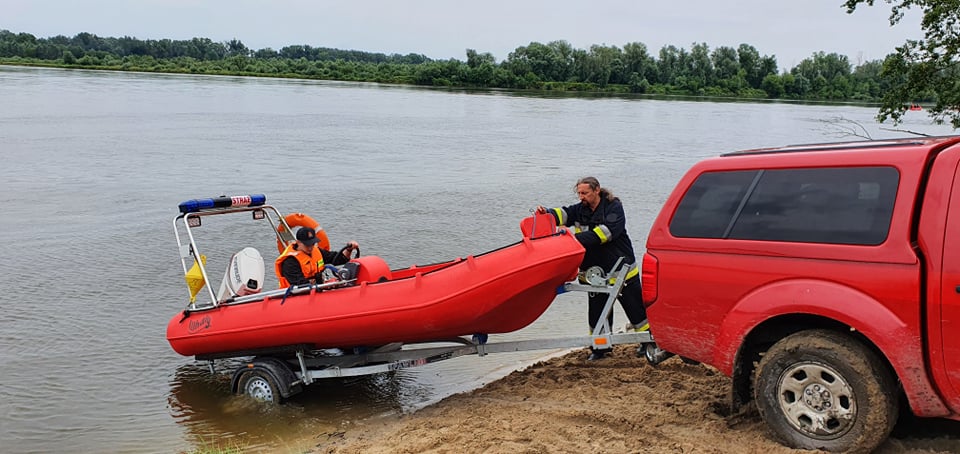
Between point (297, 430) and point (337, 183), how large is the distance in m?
16.7

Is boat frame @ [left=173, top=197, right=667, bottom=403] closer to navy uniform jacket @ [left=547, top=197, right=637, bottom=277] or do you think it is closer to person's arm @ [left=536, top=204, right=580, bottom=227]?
navy uniform jacket @ [left=547, top=197, right=637, bottom=277]

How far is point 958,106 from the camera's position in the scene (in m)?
14.1

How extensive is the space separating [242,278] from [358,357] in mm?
1500

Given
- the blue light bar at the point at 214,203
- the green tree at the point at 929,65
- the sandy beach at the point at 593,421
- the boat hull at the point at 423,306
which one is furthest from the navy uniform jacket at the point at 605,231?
the green tree at the point at 929,65

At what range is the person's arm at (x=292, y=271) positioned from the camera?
7504 mm

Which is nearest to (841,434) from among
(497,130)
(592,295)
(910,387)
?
(910,387)

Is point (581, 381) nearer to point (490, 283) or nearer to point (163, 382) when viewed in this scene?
point (490, 283)

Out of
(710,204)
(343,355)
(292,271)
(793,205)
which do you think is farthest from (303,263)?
(793,205)

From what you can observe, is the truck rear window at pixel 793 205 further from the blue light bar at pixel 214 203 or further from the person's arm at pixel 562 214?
the blue light bar at pixel 214 203

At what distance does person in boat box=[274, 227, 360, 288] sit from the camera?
296 inches

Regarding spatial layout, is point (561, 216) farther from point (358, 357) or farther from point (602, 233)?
point (358, 357)

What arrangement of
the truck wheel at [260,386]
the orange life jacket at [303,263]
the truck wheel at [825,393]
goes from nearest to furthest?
the truck wheel at [825,393] → the truck wheel at [260,386] → the orange life jacket at [303,263]

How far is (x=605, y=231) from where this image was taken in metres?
7.20

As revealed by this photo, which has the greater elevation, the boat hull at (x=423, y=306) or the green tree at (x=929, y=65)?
the green tree at (x=929, y=65)
